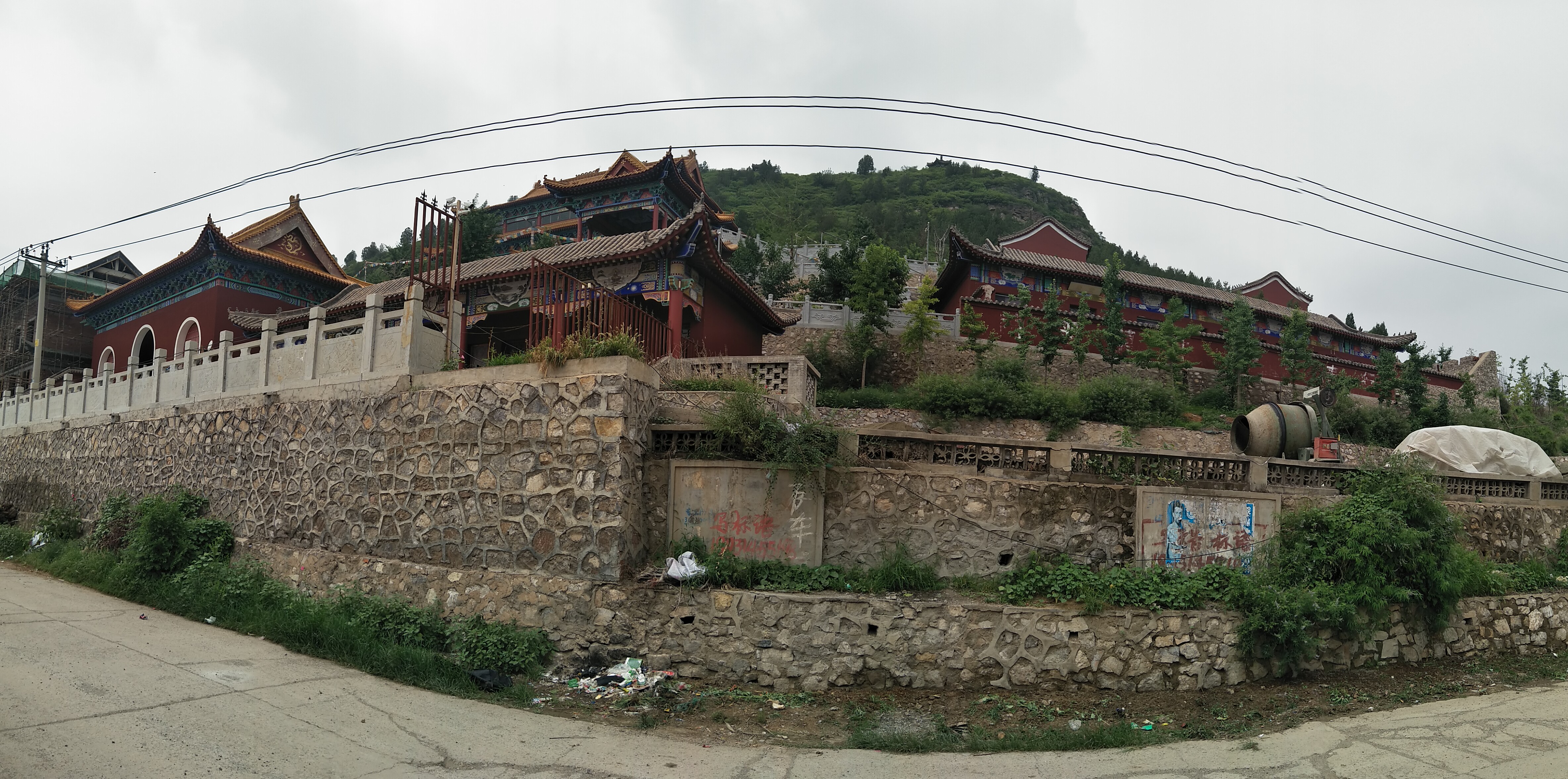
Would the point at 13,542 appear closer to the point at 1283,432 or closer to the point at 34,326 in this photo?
the point at 34,326

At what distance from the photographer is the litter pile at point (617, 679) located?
26.0ft

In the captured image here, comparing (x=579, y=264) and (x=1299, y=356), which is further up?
(x=579, y=264)

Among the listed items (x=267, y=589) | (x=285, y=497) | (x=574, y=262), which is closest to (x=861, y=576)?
(x=267, y=589)

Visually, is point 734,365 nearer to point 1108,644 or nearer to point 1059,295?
point 1108,644

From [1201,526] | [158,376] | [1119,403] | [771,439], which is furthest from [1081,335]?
[158,376]

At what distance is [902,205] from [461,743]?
7025cm

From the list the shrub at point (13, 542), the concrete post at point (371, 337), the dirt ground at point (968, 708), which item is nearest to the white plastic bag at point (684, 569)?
the dirt ground at point (968, 708)

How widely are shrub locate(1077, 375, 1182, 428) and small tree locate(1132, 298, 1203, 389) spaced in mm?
5108

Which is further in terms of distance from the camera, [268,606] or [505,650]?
[268,606]

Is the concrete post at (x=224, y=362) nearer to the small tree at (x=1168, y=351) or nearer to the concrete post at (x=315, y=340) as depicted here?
the concrete post at (x=315, y=340)

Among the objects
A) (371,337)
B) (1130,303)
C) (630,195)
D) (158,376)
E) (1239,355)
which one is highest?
(630,195)

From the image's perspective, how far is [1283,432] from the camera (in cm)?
1107

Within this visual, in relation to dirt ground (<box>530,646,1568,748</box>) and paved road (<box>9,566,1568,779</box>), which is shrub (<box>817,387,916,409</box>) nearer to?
dirt ground (<box>530,646,1568,748</box>)

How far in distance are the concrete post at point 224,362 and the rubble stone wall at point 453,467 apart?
0.88 ft
